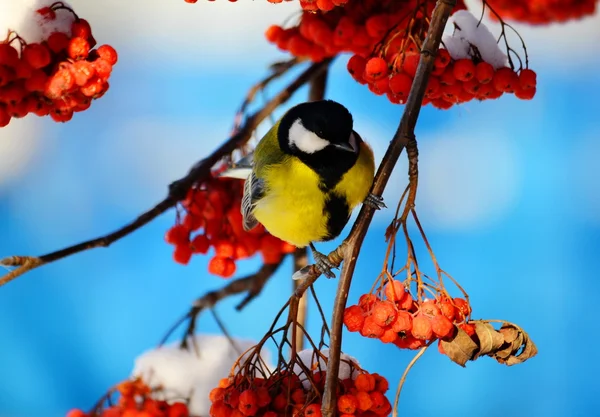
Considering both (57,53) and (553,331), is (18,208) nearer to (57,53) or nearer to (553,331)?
(57,53)

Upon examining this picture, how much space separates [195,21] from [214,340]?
111 centimetres

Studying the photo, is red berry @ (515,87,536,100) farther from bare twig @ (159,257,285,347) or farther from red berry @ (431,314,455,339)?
bare twig @ (159,257,285,347)

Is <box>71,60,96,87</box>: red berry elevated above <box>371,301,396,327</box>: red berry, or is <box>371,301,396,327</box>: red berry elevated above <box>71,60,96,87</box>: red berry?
<box>71,60,96,87</box>: red berry

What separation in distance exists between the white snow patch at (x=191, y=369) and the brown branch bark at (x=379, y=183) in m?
0.47

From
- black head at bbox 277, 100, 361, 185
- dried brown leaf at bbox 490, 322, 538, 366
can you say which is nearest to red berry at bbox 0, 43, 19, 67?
black head at bbox 277, 100, 361, 185

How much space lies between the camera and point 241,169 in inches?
44.0

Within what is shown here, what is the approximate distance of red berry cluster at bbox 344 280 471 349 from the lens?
0.70 meters

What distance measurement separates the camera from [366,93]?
203 cm

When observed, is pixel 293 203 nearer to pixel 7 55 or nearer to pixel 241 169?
pixel 241 169

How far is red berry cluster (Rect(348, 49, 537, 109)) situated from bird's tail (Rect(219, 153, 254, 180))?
0.88 ft

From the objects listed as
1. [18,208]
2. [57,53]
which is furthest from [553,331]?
[57,53]

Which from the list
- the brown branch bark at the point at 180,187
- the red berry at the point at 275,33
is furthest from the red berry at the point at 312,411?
the red berry at the point at 275,33

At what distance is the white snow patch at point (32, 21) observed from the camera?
2.70 ft

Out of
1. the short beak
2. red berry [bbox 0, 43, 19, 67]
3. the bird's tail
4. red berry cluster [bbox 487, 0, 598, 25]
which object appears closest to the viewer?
red berry [bbox 0, 43, 19, 67]
